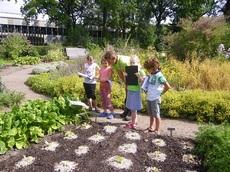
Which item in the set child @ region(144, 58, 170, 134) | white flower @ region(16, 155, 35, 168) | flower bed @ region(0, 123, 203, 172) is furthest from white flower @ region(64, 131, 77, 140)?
child @ region(144, 58, 170, 134)

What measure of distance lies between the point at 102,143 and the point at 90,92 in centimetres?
179

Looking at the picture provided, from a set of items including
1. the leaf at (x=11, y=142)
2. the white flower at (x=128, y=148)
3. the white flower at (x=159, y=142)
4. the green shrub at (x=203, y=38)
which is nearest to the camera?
the leaf at (x=11, y=142)

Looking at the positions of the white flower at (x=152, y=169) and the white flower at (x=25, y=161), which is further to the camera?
the white flower at (x=25, y=161)

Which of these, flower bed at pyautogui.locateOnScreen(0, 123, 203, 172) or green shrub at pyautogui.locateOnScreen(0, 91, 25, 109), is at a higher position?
green shrub at pyautogui.locateOnScreen(0, 91, 25, 109)

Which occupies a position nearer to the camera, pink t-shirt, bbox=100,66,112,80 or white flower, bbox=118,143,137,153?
white flower, bbox=118,143,137,153

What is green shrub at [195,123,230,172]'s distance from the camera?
2.84 metres

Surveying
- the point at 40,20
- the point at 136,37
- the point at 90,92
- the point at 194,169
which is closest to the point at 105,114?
the point at 90,92

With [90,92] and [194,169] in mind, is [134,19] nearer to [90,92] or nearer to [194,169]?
[90,92]

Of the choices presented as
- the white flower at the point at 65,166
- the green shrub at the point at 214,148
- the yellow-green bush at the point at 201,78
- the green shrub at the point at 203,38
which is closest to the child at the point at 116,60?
the green shrub at the point at 214,148

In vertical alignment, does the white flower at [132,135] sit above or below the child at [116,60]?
below

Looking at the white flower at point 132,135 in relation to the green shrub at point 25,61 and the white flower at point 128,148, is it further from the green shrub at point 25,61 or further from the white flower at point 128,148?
the green shrub at point 25,61

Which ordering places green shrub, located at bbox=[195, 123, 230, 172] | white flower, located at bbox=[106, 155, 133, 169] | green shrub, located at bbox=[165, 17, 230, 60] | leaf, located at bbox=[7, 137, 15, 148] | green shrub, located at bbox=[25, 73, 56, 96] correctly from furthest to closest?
green shrub, located at bbox=[165, 17, 230, 60]
green shrub, located at bbox=[25, 73, 56, 96]
leaf, located at bbox=[7, 137, 15, 148]
white flower, located at bbox=[106, 155, 133, 169]
green shrub, located at bbox=[195, 123, 230, 172]

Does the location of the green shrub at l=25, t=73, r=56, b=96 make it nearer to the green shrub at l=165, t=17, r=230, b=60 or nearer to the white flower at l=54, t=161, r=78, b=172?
the white flower at l=54, t=161, r=78, b=172

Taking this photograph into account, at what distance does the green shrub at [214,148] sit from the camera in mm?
2844
